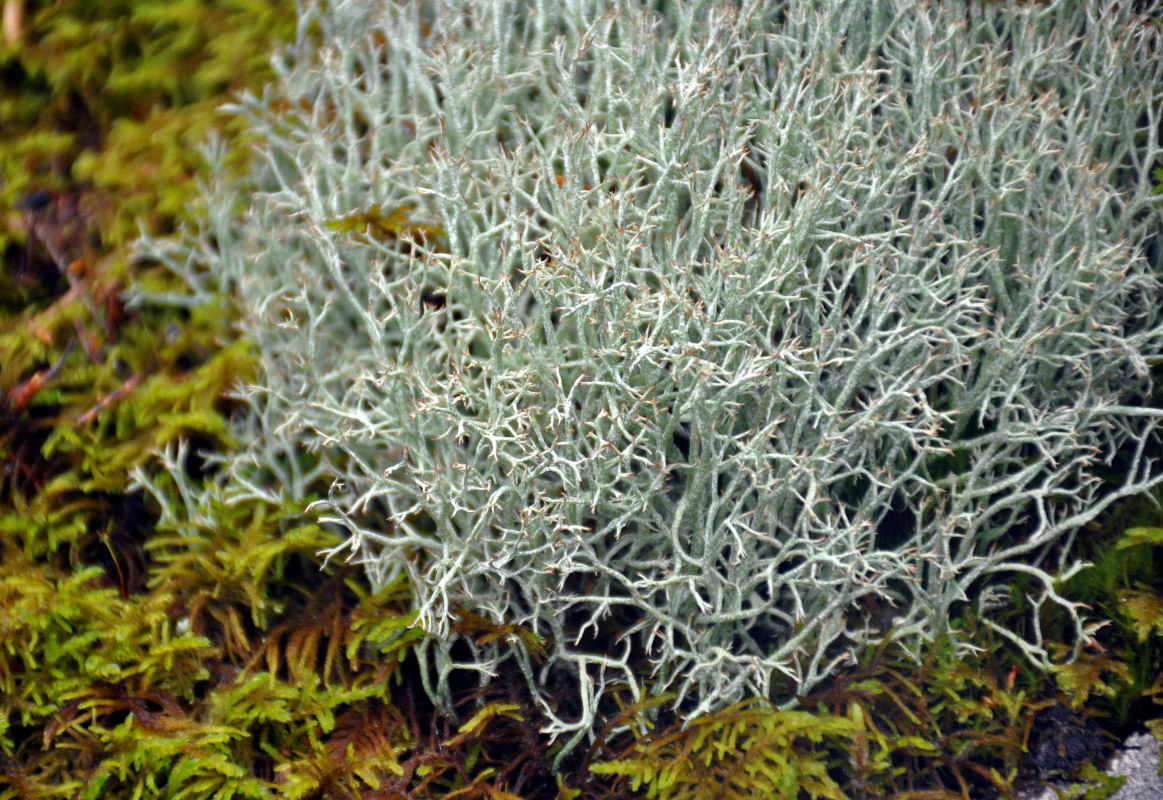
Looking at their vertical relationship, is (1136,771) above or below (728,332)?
below

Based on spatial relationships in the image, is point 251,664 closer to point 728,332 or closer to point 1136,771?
point 728,332

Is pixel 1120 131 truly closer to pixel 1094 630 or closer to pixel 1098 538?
pixel 1098 538

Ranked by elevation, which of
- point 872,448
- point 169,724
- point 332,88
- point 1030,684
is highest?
point 332,88

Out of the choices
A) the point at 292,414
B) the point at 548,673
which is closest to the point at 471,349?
the point at 292,414

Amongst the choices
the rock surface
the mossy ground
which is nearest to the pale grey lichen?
the mossy ground

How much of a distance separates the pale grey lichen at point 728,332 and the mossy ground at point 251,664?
89mm

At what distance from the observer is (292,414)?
161 cm

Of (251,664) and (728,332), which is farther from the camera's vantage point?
(251,664)

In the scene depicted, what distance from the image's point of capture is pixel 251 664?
154cm

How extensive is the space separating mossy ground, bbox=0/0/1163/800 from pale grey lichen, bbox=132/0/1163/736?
0.09 metres

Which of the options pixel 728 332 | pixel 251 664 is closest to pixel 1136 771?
pixel 728 332

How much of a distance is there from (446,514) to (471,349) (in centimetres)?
41

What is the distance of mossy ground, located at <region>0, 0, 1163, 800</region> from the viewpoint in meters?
1.41

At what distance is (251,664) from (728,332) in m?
1.07
